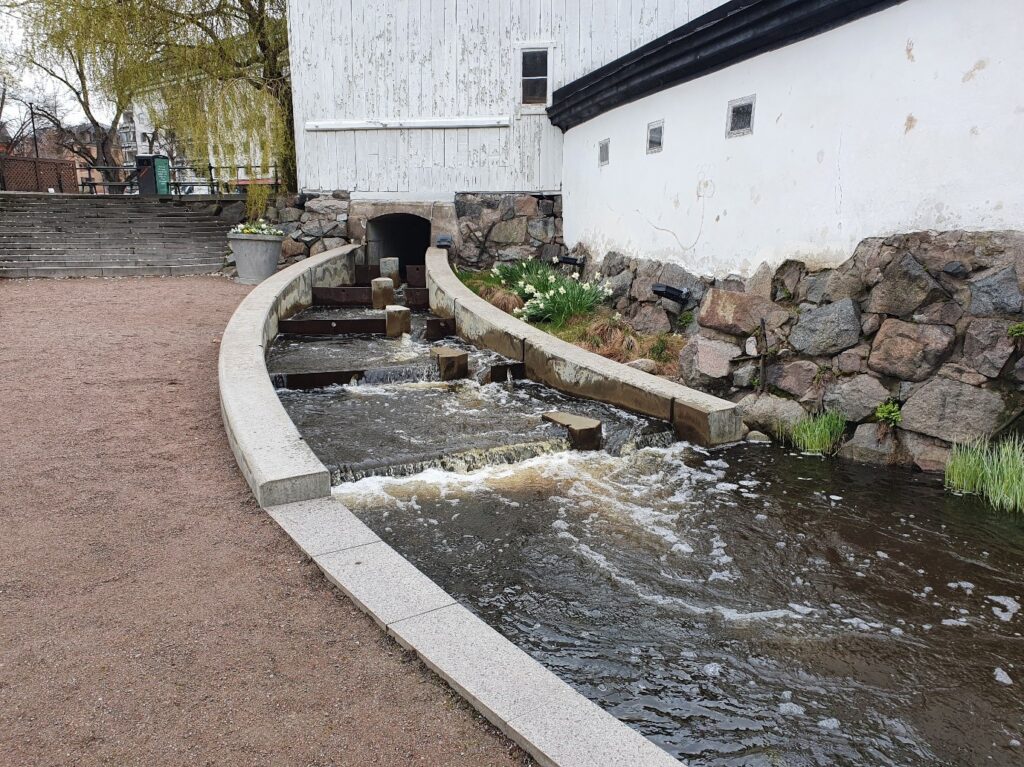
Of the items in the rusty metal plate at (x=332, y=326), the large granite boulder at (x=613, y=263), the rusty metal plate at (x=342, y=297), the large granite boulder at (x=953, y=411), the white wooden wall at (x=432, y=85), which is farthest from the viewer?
the white wooden wall at (x=432, y=85)

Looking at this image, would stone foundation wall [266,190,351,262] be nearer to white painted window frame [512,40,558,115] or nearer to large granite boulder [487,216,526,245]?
large granite boulder [487,216,526,245]

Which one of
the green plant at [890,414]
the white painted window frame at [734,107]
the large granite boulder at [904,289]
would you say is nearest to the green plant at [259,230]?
the white painted window frame at [734,107]

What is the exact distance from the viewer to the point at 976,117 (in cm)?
436

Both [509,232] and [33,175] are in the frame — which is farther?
[33,175]

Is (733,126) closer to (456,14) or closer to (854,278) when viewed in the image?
(854,278)

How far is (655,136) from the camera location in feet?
25.6

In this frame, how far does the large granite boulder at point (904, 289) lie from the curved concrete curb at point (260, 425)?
13.0 ft

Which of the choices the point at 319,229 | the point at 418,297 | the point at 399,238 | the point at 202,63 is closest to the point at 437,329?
the point at 418,297

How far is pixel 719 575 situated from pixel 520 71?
9.97m

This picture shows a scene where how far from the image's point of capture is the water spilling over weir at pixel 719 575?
2.58 metres

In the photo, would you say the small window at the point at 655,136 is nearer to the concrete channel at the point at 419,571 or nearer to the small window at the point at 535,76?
the concrete channel at the point at 419,571

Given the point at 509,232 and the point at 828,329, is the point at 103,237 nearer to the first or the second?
the point at 509,232

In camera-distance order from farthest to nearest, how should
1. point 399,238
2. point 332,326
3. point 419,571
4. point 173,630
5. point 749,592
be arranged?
point 399,238 < point 332,326 < point 749,592 < point 419,571 < point 173,630

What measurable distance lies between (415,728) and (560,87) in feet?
35.3
